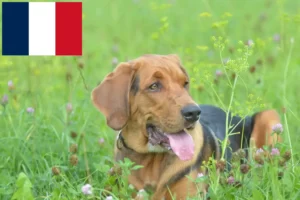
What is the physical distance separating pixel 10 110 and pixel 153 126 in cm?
165

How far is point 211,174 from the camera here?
472 cm

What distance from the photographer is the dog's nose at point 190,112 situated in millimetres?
5078

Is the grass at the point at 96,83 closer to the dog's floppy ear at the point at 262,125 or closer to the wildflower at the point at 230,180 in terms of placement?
the wildflower at the point at 230,180

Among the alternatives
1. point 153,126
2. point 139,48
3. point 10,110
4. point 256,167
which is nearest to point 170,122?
point 153,126

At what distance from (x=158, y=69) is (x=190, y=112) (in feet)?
1.33

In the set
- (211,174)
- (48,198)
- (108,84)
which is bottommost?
(48,198)

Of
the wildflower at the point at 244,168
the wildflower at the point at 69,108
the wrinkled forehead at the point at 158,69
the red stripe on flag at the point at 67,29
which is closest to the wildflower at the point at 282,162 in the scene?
the wildflower at the point at 244,168

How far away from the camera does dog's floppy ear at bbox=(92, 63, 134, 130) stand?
529cm

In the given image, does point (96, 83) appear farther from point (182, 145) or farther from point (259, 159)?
point (259, 159)

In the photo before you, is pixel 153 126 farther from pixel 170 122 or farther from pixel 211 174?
pixel 211 174

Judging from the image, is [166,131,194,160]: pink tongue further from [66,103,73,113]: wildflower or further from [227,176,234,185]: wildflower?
[66,103,73,113]: wildflower

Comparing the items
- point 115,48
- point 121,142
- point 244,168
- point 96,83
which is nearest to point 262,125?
point 121,142

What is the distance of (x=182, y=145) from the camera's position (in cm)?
521

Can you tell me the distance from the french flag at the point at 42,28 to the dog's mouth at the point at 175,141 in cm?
132
